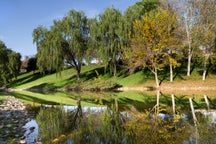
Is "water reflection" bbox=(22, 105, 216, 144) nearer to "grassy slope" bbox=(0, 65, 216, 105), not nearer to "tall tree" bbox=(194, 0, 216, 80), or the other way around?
"grassy slope" bbox=(0, 65, 216, 105)

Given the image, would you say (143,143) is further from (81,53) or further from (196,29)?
(81,53)

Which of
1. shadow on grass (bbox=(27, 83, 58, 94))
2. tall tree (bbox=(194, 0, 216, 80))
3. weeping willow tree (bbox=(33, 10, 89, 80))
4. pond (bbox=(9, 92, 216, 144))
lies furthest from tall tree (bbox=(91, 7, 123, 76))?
pond (bbox=(9, 92, 216, 144))

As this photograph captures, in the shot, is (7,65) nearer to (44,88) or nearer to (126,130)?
(44,88)

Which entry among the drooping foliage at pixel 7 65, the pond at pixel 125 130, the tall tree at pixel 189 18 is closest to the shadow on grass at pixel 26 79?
the drooping foliage at pixel 7 65

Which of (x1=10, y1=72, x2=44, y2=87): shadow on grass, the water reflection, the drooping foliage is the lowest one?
the water reflection

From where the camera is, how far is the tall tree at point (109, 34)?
45344 mm

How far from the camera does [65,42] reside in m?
49.2

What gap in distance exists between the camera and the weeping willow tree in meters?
48.2

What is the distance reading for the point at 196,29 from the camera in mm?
38062

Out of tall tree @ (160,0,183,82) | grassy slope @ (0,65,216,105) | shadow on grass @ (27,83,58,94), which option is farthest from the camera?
shadow on grass @ (27,83,58,94)

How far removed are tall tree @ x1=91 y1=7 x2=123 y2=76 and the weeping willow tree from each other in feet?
10.3

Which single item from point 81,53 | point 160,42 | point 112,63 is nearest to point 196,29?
point 160,42

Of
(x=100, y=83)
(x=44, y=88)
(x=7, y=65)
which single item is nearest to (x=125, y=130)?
(x=100, y=83)

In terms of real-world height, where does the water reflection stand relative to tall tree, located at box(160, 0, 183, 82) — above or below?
below
